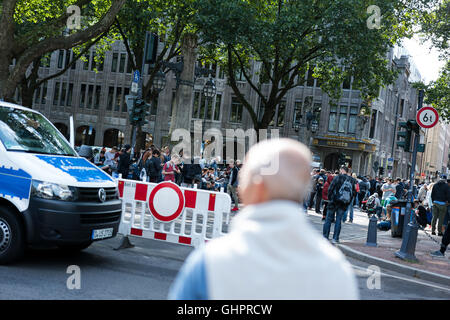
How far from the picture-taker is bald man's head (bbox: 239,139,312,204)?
172cm

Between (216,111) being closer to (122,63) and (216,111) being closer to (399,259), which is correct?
(122,63)

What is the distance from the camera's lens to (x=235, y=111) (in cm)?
4559

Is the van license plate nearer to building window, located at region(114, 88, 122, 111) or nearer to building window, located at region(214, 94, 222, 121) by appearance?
building window, located at region(214, 94, 222, 121)

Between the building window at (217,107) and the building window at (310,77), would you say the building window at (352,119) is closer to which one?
the building window at (310,77)

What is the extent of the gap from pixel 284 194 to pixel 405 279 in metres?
7.92

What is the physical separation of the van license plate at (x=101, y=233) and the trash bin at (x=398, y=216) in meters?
10.1

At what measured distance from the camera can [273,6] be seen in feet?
80.9

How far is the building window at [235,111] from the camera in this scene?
4544cm

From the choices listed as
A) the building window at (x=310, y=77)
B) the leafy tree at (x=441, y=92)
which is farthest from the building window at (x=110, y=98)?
the leafy tree at (x=441, y=92)

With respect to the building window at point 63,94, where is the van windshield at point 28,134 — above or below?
below

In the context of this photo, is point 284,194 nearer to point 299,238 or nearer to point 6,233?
point 299,238

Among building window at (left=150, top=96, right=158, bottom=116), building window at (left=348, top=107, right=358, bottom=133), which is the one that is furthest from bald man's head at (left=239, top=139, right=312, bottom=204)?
building window at (left=150, top=96, right=158, bottom=116)

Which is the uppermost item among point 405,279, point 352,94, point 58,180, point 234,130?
point 352,94
